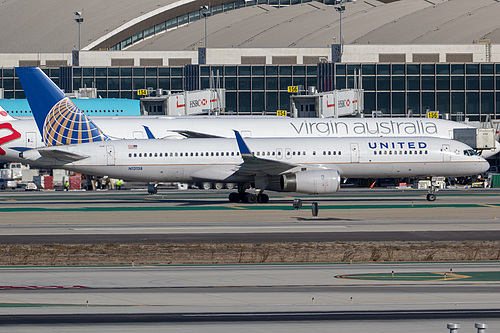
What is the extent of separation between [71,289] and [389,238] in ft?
51.3

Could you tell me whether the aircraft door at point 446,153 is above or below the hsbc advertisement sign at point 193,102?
below

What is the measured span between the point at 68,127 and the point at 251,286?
38.5 meters

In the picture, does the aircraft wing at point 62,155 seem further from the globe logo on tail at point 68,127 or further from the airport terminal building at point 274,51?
the airport terminal building at point 274,51

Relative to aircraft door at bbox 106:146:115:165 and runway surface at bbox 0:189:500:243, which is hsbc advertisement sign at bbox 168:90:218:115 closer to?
runway surface at bbox 0:189:500:243

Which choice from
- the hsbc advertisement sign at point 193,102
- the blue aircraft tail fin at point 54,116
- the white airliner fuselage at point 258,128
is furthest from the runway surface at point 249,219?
the hsbc advertisement sign at point 193,102

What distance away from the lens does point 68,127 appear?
197ft

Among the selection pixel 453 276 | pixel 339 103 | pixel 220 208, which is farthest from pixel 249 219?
pixel 339 103

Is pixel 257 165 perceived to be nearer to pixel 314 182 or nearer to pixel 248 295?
pixel 314 182

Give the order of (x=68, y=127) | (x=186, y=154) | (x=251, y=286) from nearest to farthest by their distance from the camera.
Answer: (x=251, y=286) < (x=186, y=154) < (x=68, y=127)

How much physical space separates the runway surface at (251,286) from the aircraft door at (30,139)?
29.0 metres

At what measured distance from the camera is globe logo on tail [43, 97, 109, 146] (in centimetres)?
5959

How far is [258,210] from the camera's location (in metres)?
50.3

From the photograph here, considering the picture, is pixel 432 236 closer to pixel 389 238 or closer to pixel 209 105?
pixel 389 238

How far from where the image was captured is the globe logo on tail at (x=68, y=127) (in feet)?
196
